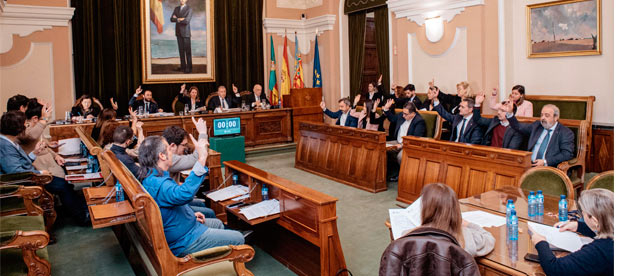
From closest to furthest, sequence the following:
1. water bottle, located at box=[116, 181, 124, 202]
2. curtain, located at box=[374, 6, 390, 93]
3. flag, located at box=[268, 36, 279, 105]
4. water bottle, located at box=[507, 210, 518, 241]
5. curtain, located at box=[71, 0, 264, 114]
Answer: water bottle, located at box=[507, 210, 518, 241], water bottle, located at box=[116, 181, 124, 202], curtain, located at box=[71, 0, 264, 114], curtain, located at box=[374, 6, 390, 93], flag, located at box=[268, 36, 279, 105]

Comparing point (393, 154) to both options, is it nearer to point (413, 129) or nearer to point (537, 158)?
point (413, 129)

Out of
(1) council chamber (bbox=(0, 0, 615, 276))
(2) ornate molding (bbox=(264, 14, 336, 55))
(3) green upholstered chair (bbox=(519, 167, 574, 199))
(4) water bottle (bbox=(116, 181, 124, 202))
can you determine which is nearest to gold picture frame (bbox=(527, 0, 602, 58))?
(1) council chamber (bbox=(0, 0, 615, 276))

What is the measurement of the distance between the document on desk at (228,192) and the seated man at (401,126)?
105 inches

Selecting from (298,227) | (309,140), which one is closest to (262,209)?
(298,227)

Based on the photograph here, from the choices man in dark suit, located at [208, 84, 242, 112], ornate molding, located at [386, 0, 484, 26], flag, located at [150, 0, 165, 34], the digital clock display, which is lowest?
the digital clock display

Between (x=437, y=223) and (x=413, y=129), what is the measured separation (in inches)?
178

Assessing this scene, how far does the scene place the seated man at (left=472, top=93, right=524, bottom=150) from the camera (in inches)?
224

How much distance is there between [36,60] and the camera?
9438 millimetres

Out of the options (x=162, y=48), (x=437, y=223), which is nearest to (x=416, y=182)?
(x=437, y=223)

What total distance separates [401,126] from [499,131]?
1.38 meters

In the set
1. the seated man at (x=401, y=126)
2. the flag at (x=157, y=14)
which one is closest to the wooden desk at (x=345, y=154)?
the seated man at (x=401, y=126)

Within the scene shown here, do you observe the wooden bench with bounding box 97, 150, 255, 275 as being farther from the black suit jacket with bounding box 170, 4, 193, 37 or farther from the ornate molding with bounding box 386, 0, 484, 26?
the black suit jacket with bounding box 170, 4, 193, 37

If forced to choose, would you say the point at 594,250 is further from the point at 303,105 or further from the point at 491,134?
the point at 303,105

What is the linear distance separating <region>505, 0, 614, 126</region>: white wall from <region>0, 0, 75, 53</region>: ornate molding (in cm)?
822
